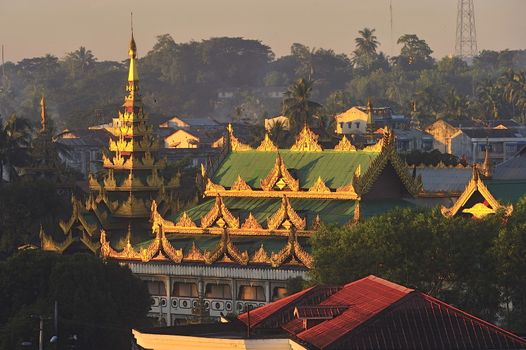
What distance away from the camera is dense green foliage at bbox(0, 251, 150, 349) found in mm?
61812

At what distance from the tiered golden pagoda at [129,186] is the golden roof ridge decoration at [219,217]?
5.71 meters

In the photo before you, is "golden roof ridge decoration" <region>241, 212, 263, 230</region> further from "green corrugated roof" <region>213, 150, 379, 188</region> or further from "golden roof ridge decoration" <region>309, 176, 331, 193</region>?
"green corrugated roof" <region>213, 150, 379, 188</region>

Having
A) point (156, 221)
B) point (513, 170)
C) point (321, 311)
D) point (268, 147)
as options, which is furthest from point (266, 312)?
point (513, 170)

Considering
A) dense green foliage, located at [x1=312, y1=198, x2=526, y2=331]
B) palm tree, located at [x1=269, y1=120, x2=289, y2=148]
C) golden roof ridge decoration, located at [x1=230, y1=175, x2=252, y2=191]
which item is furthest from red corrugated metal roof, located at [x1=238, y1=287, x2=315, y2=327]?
palm tree, located at [x1=269, y1=120, x2=289, y2=148]

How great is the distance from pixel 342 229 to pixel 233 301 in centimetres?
1072

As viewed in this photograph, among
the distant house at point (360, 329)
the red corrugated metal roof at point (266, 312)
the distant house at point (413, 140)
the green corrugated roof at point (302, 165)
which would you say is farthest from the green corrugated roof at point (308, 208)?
the distant house at point (413, 140)

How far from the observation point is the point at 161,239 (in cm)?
7588

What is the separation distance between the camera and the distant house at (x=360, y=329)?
44875mm

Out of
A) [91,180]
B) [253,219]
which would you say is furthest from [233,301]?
[91,180]

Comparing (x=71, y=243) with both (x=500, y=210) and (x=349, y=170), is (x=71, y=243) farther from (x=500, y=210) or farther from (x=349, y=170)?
(x=500, y=210)

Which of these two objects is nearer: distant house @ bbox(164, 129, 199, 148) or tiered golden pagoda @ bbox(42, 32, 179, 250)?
tiered golden pagoda @ bbox(42, 32, 179, 250)

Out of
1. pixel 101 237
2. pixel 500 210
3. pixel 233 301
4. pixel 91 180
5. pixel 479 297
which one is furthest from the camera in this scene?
pixel 91 180

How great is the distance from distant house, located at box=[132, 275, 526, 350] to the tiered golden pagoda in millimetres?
32744

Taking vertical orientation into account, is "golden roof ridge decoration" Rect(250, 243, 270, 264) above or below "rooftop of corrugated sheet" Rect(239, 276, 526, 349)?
below
